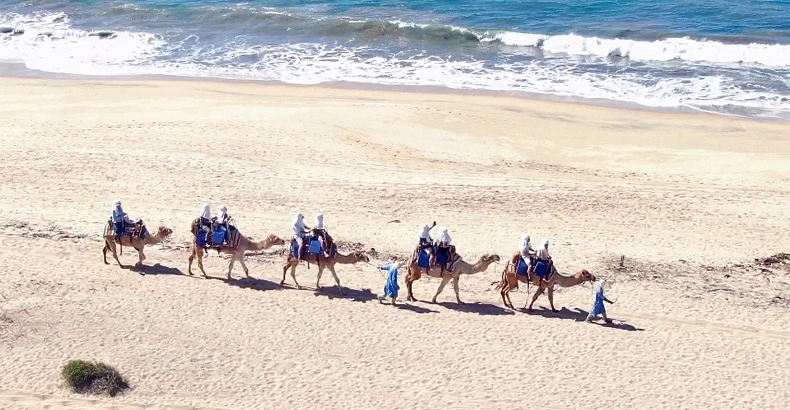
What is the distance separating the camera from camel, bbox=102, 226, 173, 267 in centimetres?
2088

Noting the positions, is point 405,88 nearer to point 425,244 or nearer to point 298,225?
Result: point 298,225

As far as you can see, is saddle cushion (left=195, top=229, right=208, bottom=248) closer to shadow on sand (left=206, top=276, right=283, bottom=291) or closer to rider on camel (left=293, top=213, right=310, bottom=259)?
shadow on sand (left=206, top=276, right=283, bottom=291)

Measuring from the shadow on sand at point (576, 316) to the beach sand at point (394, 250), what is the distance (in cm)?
6

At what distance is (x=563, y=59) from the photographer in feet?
146


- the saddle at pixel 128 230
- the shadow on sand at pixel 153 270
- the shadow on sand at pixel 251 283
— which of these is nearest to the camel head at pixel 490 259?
the shadow on sand at pixel 251 283

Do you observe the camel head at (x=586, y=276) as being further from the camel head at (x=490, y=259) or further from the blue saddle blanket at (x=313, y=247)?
the blue saddle blanket at (x=313, y=247)

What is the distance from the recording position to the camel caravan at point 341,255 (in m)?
19.6

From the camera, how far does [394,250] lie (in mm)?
22578

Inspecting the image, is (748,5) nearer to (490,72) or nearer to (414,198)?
(490,72)

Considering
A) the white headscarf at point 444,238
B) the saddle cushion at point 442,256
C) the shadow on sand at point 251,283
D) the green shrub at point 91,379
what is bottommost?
the green shrub at point 91,379

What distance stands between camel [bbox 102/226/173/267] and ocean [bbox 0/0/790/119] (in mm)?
20470

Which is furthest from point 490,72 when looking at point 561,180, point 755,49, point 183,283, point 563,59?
point 183,283

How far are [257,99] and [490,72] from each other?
10629 mm

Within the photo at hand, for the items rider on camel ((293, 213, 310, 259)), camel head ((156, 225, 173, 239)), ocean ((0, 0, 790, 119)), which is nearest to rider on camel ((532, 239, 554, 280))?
rider on camel ((293, 213, 310, 259))
